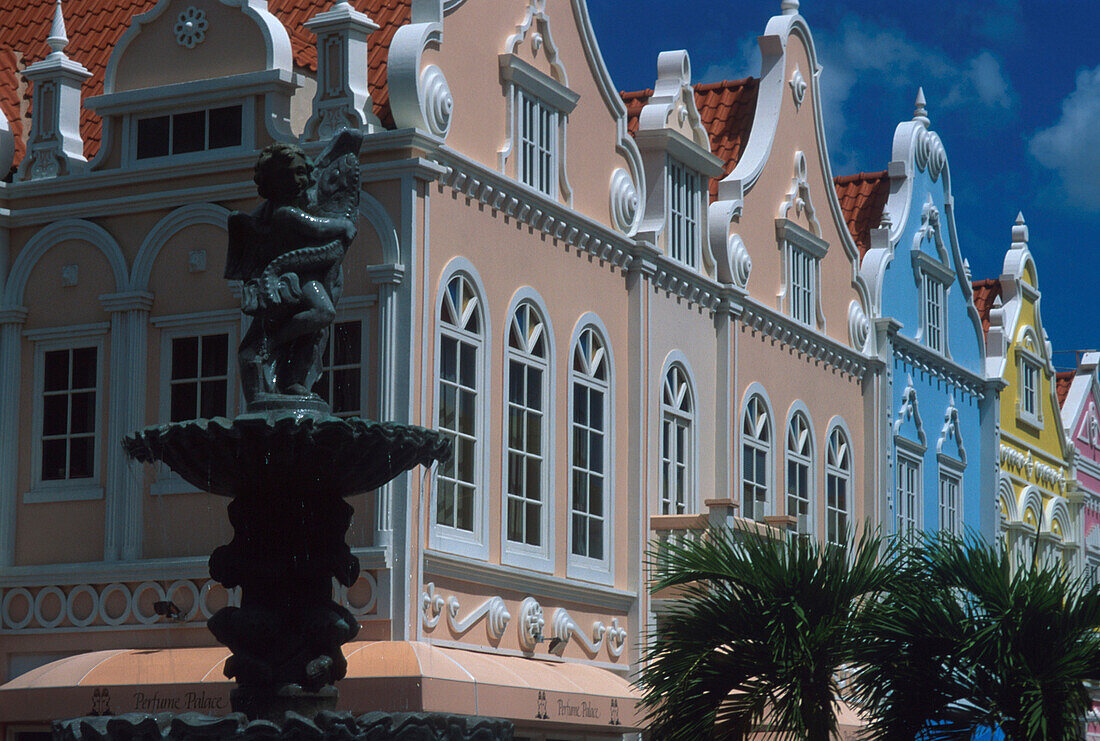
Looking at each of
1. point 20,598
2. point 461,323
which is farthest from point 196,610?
point 461,323

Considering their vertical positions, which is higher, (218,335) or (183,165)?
(183,165)

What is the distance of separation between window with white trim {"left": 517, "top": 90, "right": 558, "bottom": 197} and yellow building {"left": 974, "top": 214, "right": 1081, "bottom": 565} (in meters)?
15.7

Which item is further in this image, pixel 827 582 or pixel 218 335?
pixel 218 335

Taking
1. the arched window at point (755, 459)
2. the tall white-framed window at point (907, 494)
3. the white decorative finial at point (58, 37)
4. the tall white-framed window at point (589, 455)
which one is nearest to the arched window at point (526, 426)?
the tall white-framed window at point (589, 455)

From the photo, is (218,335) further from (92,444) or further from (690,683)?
(690,683)

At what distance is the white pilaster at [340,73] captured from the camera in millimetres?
18125

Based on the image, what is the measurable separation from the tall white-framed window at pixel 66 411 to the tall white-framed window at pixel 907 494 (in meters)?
14.3

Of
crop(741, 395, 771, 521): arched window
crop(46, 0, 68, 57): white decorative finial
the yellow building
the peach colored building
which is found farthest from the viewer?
the yellow building

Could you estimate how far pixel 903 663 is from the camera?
1523 cm

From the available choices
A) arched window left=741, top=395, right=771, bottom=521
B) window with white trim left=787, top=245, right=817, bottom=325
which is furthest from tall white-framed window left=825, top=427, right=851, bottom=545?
arched window left=741, top=395, right=771, bottom=521

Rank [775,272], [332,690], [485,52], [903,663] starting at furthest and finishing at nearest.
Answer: [775,272] < [485,52] < [903,663] < [332,690]

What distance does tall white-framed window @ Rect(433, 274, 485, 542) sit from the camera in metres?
18.5

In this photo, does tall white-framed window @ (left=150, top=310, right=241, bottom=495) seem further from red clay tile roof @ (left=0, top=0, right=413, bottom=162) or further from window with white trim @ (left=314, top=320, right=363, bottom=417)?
red clay tile roof @ (left=0, top=0, right=413, bottom=162)

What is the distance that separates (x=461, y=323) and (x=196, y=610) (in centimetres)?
390
